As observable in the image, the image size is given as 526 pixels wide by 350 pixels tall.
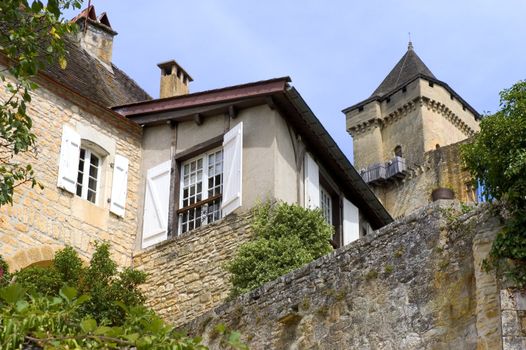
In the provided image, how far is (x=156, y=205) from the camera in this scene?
15.5m

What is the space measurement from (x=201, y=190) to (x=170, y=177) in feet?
2.01

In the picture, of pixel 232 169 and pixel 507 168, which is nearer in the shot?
pixel 507 168

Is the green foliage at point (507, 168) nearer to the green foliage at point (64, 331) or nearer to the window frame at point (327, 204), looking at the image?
the green foliage at point (64, 331)

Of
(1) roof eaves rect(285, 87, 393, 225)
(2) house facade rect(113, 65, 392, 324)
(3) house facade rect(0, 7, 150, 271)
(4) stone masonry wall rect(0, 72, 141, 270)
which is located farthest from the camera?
(1) roof eaves rect(285, 87, 393, 225)

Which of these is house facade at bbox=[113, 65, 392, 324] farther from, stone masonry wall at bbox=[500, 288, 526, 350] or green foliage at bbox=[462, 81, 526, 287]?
stone masonry wall at bbox=[500, 288, 526, 350]

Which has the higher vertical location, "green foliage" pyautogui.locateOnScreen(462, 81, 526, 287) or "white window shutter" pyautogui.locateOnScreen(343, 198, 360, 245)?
"white window shutter" pyautogui.locateOnScreen(343, 198, 360, 245)

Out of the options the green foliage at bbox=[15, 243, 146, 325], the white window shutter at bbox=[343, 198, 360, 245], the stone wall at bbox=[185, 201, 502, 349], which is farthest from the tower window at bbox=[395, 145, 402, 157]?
the stone wall at bbox=[185, 201, 502, 349]

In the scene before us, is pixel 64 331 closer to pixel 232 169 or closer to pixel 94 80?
pixel 232 169

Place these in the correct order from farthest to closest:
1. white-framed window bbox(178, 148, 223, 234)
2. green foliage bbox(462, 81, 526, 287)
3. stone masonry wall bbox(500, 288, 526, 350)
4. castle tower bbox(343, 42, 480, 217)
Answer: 1. castle tower bbox(343, 42, 480, 217)
2. white-framed window bbox(178, 148, 223, 234)
3. green foliage bbox(462, 81, 526, 287)
4. stone masonry wall bbox(500, 288, 526, 350)

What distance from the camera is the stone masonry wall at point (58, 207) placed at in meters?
13.8

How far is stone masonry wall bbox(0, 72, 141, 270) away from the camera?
13.8 m

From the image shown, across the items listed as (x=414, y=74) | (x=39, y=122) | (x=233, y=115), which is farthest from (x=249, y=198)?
(x=414, y=74)

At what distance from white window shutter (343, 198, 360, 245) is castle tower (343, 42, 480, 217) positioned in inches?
1028

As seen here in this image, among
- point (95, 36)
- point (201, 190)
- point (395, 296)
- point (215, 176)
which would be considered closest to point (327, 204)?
point (215, 176)
